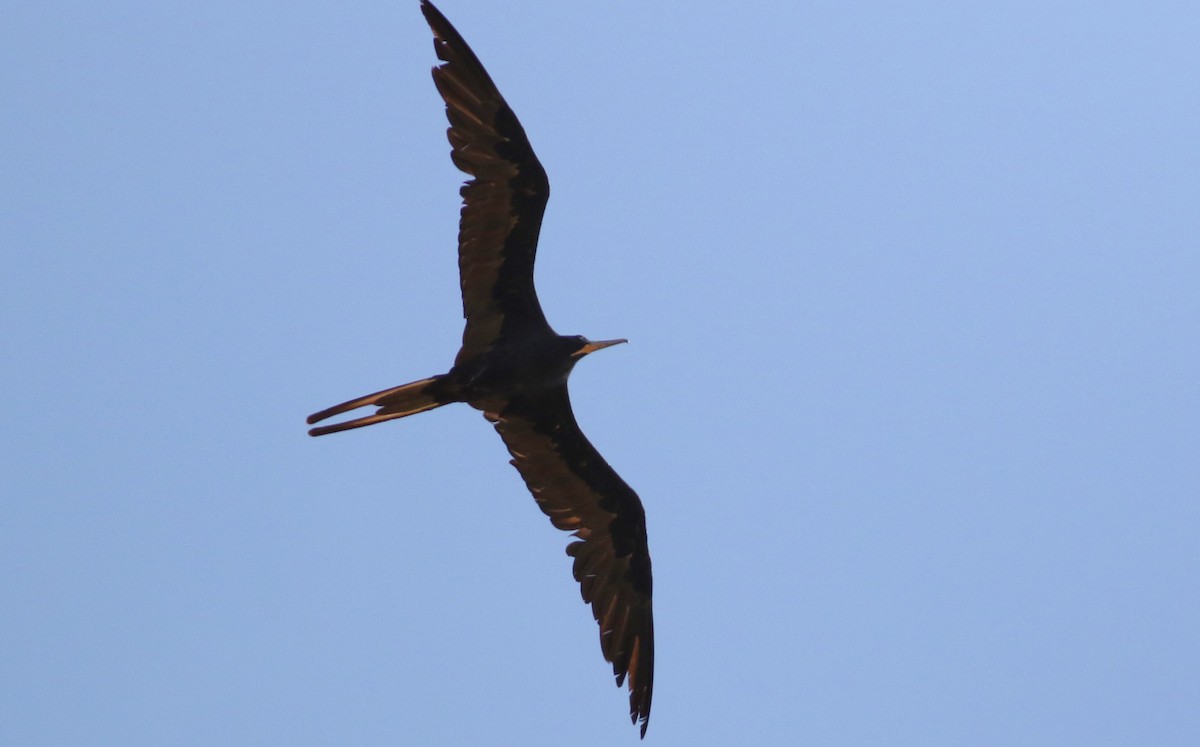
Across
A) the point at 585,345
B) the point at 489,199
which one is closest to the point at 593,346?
the point at 585,345

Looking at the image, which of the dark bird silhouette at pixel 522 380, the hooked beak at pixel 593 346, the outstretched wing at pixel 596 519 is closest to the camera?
the dark bird silhouette at pixel 522 380

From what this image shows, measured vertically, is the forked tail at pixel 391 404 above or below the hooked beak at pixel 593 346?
below

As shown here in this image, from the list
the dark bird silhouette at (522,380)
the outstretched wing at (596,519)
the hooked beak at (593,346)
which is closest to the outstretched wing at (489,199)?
the dark bird silhouette at (522,380)

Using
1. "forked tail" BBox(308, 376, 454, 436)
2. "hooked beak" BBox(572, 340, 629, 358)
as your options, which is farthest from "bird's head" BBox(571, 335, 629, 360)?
"forked tail" BBox(308, 376, 454, 436)

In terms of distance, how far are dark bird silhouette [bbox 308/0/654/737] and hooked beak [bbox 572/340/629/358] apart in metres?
0.01

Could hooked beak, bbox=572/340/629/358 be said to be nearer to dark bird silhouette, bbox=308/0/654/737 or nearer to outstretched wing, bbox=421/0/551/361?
dark bird silhouette, bbox=308/0/654/737

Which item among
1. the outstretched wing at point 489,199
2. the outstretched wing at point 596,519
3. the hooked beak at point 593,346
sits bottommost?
the outstretched wing at point 596,519

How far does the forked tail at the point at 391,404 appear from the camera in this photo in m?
13.4

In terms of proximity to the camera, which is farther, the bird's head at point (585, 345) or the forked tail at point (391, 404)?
the bird's head at point (585, 345)

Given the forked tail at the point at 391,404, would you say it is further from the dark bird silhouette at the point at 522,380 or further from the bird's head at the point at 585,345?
the bird's head at the point at 585,345

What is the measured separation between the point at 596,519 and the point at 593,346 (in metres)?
2.08

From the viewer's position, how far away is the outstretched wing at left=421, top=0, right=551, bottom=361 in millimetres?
12898

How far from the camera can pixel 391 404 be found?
13.7 metres

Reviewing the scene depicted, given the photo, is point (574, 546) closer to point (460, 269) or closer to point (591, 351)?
point (591, 351)
